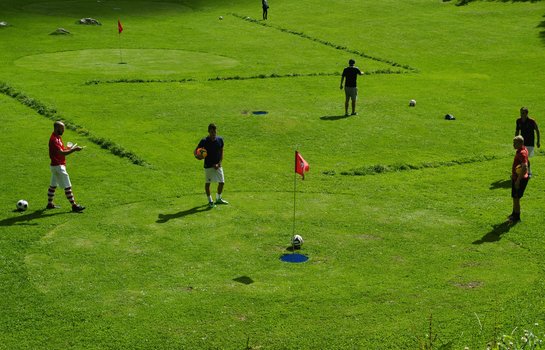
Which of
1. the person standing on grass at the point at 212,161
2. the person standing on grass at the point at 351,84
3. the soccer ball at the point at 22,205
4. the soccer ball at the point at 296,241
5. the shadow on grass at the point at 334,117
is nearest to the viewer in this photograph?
the soccer ball at the point at 296,241

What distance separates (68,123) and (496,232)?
22033 millimetres

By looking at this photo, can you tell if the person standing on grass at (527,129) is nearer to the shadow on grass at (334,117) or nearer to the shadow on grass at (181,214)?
the shadow on grass at (334,117)

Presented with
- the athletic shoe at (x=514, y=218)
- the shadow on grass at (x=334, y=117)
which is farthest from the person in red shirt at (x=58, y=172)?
the shadow on grass at (x=334, y=117)

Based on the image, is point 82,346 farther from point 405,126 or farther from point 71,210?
point 405,126

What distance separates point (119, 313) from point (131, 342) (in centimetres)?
151

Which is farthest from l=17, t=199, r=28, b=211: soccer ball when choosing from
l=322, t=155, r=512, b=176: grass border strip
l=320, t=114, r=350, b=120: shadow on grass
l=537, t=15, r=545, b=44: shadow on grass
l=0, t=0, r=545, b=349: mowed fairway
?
l=537, t=15, r=545, b=44: shadow on grass

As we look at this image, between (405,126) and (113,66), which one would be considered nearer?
(405,126)

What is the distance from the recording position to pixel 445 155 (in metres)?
35.4

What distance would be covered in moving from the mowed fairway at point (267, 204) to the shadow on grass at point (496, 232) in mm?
116

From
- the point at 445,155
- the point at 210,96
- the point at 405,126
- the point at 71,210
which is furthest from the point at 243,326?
the point at 210,96

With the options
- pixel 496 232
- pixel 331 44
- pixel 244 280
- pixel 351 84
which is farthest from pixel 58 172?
pixel 331 44

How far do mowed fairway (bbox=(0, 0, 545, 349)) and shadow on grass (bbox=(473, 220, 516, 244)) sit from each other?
116mm

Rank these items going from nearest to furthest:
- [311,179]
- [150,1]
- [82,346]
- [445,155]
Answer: [82,346] → [311,179] → [445,155] → [150,1]

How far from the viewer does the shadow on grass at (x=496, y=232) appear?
81.0 ft
